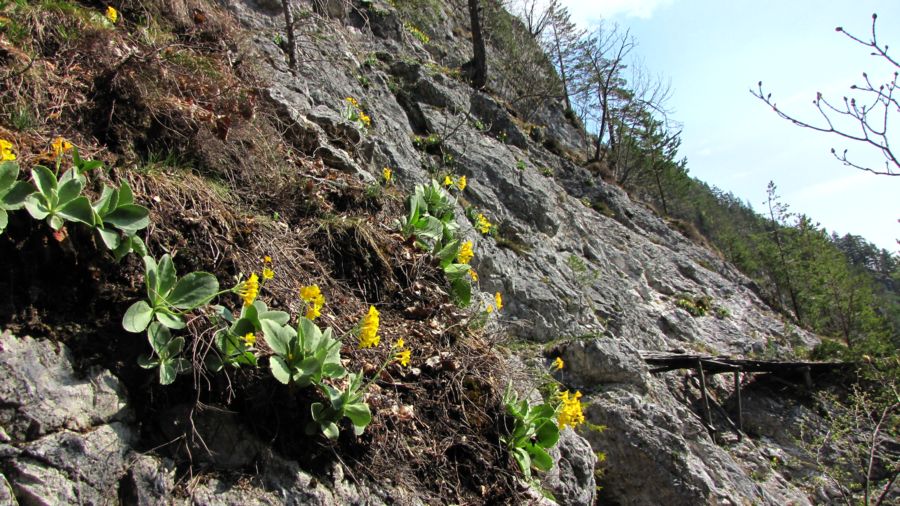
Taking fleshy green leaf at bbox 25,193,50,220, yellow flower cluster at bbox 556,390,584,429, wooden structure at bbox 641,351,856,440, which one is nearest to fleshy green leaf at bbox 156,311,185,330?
fleshy green leaf at bbox 25,193,50,220

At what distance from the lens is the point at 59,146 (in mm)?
2332

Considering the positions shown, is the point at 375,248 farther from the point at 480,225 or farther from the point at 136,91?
the point at 480,225

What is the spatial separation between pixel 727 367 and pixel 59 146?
10.9m

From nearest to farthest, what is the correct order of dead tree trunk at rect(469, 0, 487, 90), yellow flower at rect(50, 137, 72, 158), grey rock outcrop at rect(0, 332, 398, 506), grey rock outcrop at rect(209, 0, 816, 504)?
grey rock outcrop at rect(0, 332, 398, 506)
yellow flower at rect(50, 137, 72, 158)
grey rock outcrop at rect(209, 0, 816, 504)
dead tree trunk at rect(469, 0, 487, 90)

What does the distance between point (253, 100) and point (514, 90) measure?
13.2 m

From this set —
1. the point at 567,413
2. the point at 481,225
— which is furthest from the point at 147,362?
the point at 481,225

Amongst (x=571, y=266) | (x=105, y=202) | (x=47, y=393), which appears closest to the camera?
(x=47, y=393)

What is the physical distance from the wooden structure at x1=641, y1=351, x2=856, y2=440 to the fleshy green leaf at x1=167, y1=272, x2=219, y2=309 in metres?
7.13

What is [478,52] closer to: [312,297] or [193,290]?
[312,297]

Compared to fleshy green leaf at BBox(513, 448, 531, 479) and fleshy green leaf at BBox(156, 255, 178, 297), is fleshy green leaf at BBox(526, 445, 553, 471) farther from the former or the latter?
fleshy green leaf at BBox(156, 255, 178, 297)

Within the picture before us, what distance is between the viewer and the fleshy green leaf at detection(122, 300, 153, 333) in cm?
203

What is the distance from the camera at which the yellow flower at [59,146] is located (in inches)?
92.1

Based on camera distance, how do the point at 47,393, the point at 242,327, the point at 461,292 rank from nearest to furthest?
1. the point at 47,393
2. the point at 242,327
3. the point at 461,292

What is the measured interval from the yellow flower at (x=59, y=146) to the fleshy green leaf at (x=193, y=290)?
82cm
